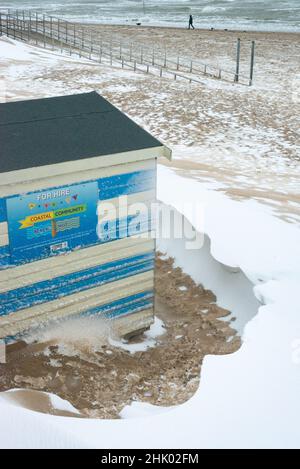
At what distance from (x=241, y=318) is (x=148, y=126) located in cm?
999

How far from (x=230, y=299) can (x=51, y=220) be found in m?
2.63

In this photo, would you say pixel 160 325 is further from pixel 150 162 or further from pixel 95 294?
pixel 150 162

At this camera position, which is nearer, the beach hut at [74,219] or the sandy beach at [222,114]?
the beach hut at [74,219]

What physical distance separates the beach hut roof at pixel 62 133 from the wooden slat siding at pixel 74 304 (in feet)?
4.80

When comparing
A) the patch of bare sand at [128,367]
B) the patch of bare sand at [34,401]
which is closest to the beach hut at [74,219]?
the patch of bare sand at [128,367]

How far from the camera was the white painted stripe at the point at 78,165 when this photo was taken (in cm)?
567

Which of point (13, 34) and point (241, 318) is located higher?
point (13, 34)

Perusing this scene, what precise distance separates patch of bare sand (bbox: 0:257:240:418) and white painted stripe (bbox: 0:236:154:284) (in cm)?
79

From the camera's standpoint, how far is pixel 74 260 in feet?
21.1

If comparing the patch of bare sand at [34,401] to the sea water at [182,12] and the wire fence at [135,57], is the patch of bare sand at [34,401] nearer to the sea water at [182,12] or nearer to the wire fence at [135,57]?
the wire fence at [135,57]

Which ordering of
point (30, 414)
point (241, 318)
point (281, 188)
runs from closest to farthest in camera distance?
point (30, 414) → point (241, 318) → point (281, 188)

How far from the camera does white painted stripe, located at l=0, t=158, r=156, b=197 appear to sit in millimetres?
5750
